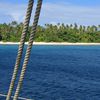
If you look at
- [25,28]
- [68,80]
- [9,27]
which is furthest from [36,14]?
[9,27]

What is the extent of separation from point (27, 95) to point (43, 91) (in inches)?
156

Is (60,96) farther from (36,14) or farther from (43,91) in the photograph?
(36,14)

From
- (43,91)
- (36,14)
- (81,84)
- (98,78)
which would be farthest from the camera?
(98,78)

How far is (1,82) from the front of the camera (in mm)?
51625

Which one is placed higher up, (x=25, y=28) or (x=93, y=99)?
(x=25, y=28)

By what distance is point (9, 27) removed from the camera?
198750mm

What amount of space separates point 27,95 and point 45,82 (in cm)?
1282

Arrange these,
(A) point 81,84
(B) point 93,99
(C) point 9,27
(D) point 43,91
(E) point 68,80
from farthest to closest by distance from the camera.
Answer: (C) point 9,27, (E) point 68,80, (A) point 81,84, (D) point 43,91, (B) point 93,99

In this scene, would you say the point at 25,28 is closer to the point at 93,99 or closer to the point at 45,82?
the point at 93,99

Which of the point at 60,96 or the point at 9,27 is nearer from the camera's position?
the point at 60,96

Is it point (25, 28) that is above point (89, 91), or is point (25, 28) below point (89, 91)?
above

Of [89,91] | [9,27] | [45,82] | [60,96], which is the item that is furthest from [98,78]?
[9,27]

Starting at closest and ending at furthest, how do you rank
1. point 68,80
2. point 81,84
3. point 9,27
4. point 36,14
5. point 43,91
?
point 36,14 < point 43,91 < point 81,84 < point 68,80 < point 9,27

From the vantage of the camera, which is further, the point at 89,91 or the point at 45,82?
the point at 45,82
